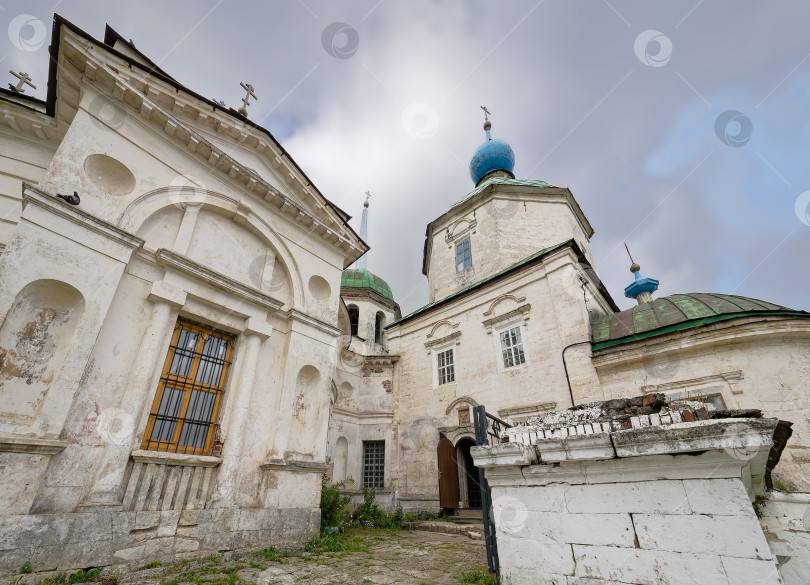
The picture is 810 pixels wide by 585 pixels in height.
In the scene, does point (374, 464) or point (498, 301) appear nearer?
point (498, 301)

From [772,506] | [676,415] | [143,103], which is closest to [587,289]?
[772,506]

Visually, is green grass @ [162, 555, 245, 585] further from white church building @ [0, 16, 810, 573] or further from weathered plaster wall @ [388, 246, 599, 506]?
weathered plaster wall @ [388, 246, 599, 506]

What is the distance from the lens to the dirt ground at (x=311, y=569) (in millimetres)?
5121

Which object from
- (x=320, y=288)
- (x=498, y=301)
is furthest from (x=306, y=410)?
(x=498, y=301)

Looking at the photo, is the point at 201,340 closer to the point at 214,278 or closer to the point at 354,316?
the point at 214,278

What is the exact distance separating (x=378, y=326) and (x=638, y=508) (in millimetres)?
22001

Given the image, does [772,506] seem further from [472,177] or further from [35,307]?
[472,177]

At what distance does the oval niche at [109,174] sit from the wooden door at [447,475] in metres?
12.5

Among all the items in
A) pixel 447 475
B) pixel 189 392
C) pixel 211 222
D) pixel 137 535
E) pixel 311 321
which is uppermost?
pixel 211 222

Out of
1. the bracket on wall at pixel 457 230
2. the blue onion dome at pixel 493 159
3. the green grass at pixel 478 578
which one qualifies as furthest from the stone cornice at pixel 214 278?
the blue onion dome at pixel 493 159

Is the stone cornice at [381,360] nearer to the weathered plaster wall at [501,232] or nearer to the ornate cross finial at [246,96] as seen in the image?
the weathered plaster wall at [501,232]

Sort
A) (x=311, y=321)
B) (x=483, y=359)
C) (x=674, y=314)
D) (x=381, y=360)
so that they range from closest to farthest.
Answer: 1. (x=311, y=321)
2. (x=674, y=314)
3. (x=483, y=359)
4. (x=381, y=360)

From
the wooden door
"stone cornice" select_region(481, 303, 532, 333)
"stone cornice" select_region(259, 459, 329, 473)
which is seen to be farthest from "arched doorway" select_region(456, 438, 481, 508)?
"stone cornice" select_region(259, 459, 329, 473)

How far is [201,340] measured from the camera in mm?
7867
